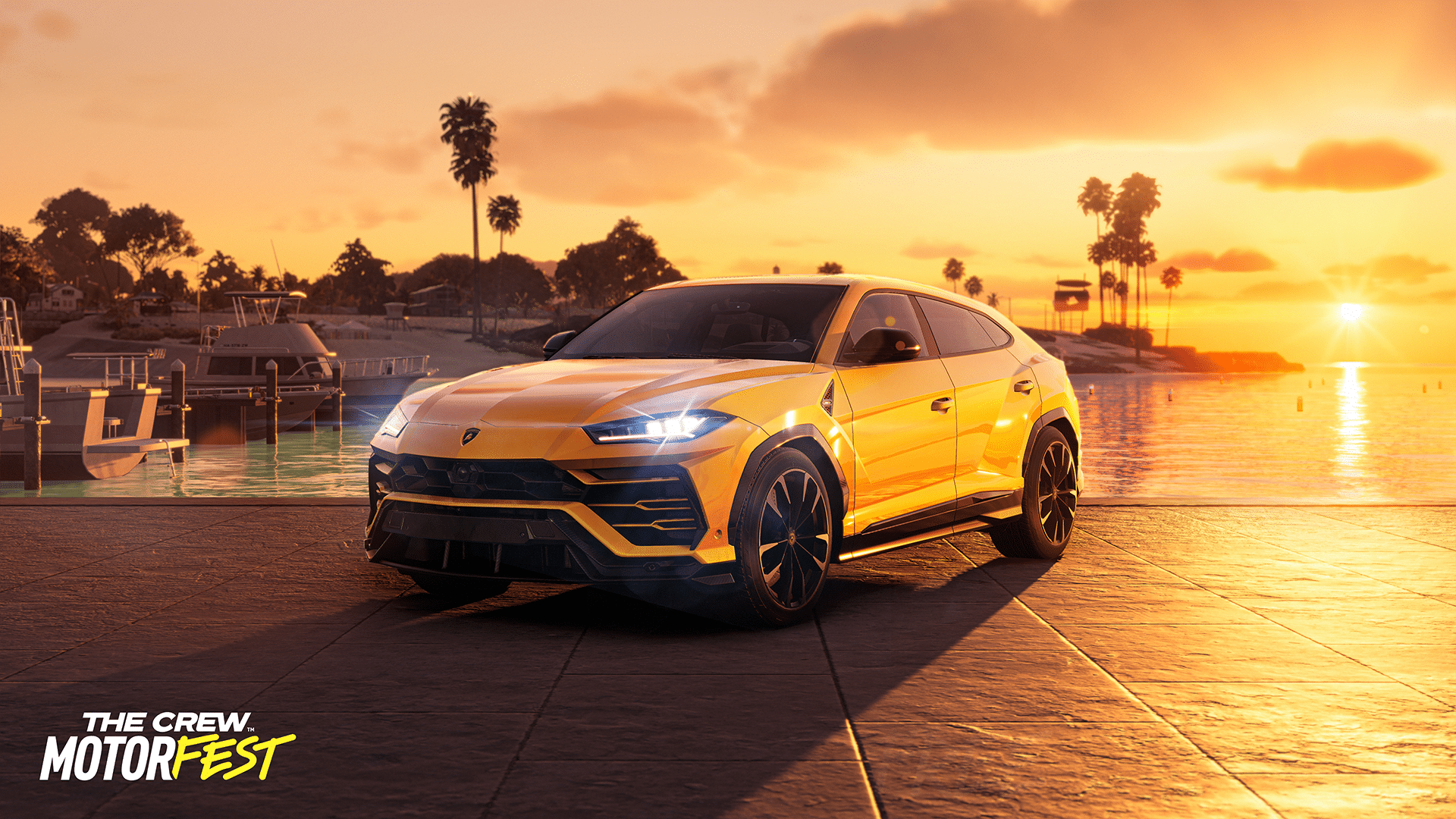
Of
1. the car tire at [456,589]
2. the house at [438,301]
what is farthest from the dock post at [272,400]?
the house at [438,301]

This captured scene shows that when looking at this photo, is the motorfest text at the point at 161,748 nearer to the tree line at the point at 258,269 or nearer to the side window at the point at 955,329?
the side window at the point at 955,329

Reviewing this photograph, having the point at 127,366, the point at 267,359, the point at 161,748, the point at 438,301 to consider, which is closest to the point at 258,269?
the point at 438,301

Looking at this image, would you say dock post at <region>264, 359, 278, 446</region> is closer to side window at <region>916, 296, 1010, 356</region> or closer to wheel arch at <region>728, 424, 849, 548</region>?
side window at <region>916, 296, 1010, 356</region>

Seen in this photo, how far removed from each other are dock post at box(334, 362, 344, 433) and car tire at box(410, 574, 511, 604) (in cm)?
2727

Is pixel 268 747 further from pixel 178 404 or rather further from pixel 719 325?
pixel 178 404

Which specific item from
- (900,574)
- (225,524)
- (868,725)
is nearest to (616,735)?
(868,725)

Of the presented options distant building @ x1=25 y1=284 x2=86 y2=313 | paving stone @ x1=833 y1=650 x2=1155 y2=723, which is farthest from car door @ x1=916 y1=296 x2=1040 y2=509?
distant building @ x1=25 y1=284 x2=86 y2=313

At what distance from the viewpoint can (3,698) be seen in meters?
4.84

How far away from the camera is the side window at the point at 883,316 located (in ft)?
23.0

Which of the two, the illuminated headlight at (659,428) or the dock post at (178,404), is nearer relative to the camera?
the illuminated headlight at (659,428)

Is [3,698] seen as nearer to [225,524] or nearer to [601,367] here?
[601,367]

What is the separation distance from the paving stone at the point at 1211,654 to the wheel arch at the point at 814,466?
1.29 m

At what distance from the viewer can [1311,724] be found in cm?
452

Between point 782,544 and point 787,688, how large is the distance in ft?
3.91
